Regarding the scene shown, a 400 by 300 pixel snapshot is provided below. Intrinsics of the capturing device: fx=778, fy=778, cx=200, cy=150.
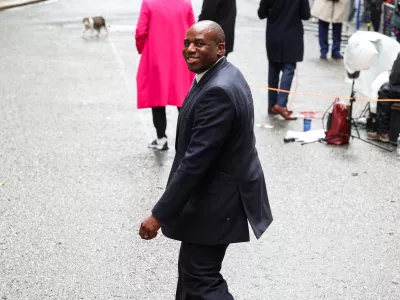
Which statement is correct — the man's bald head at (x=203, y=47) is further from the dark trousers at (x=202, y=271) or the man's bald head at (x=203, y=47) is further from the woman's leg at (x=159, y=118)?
the woman's leg at (x=159, y=118)

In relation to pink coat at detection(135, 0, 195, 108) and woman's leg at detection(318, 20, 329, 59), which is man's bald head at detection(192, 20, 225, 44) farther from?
woman's leg at detection(318, 20, 329, 59)

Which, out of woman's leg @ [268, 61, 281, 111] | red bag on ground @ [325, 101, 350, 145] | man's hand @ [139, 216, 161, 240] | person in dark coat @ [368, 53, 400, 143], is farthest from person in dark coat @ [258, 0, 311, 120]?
man's hand @ [139, 216, 161, 240]

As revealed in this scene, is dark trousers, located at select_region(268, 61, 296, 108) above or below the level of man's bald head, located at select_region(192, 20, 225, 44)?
below

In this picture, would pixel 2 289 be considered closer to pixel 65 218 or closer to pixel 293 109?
pixel 65 218

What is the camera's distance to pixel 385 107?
29.5 feet

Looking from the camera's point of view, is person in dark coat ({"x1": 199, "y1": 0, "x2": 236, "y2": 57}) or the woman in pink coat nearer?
the woman in pink coat

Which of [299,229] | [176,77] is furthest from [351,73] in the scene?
[299,229]

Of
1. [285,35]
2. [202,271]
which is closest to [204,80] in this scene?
[202,271]

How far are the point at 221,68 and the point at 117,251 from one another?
7.90ft

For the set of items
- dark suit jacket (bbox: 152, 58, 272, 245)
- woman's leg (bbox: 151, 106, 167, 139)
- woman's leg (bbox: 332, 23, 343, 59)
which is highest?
dark suit jacket (bbox: 152, 58, 272, 245)

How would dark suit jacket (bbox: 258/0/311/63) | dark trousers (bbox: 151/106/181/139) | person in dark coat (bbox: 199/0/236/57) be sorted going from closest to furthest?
dark trousers (bbox: 151/106/181/139), person in dark coat (bbox: 199/0/236/57), dark suit jacket (bbox: 258/0/311/63)

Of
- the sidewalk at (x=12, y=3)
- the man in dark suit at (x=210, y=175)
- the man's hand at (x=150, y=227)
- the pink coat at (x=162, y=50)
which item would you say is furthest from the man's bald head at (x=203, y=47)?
the sidewalk at (x=12, y=3)

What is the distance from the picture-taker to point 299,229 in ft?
21.1

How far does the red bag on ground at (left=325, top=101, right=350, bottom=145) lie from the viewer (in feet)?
29.5
